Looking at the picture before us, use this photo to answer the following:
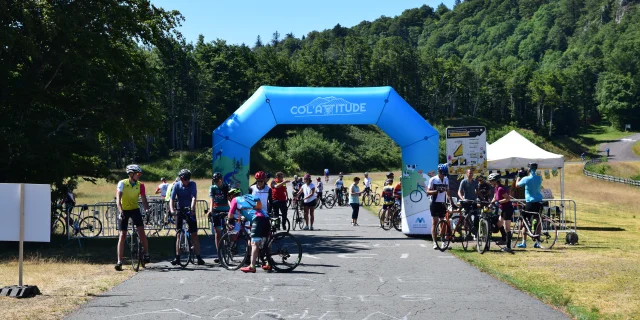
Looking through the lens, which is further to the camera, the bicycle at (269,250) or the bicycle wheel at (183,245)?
the bicycle wheel at (183,245)

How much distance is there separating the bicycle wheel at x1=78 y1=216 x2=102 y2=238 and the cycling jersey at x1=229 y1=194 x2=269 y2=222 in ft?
26.8

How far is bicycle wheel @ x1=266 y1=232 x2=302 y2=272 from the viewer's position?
13283 millimetres

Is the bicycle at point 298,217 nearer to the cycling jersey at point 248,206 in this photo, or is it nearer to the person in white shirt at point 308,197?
the person in white shirt at point 308,197

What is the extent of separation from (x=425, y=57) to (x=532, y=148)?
122393 millimetres

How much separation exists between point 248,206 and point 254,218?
226mm

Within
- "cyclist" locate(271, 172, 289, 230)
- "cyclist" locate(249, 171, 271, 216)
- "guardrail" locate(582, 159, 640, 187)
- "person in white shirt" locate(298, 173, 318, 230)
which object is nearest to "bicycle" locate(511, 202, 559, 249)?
"cyclist" locate(249, 171, 271, 216)

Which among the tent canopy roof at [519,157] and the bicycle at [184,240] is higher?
the tent canopy roof at [519,157]

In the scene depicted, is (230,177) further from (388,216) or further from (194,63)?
(194,63)

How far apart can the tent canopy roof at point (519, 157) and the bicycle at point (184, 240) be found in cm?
1400

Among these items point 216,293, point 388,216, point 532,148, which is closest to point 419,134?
point 388,216

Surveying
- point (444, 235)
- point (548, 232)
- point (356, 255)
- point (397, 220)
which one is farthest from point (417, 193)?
point (356, 255)

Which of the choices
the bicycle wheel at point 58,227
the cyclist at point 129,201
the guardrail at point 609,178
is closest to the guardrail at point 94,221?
the bicycle wheel at point 58,227

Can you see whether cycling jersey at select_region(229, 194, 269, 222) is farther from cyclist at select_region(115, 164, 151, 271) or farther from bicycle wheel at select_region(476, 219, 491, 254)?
bicycle wheel at select_region(476, 219, 491, 254)

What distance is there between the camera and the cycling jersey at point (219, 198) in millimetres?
15148
